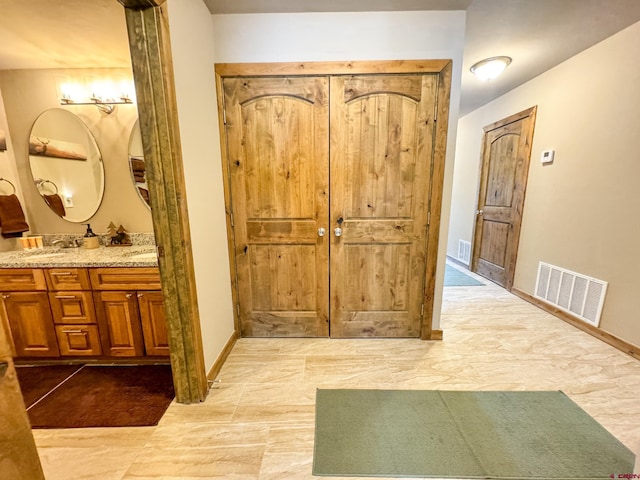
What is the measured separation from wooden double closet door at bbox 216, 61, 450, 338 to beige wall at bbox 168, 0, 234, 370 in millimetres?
143

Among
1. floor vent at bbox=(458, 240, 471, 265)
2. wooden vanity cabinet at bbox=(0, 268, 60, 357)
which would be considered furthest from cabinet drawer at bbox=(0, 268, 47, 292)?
floor vent at bbox=(458, 240, 471, 265)

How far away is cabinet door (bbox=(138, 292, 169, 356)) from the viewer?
1956 millimetres

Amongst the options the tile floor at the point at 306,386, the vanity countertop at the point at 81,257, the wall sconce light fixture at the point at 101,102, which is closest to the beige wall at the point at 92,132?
the wall sconce light fixture at the point at 101,102

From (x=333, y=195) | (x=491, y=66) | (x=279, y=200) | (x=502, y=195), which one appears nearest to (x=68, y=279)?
(x=279, y=200)

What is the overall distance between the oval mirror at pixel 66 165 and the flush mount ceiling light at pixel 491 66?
3.68 m

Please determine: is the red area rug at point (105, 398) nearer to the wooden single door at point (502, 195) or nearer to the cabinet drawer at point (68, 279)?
the cabinet drawer at point (68, 279)

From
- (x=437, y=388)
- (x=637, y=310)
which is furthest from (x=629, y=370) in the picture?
(x=437, y=388)

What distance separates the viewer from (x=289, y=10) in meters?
1.96

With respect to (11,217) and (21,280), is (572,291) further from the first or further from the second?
(11,217)

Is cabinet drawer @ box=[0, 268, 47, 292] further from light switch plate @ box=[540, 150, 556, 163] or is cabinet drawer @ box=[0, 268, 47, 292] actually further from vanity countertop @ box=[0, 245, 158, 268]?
light switch plate @ box=[540, 150, 556, 163]

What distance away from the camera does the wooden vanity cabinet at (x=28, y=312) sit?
1.92 metres

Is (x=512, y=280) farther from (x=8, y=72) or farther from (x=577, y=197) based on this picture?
(x=8, y=72)

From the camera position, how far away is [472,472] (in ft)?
4.27

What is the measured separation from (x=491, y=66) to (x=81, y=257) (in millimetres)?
3956
